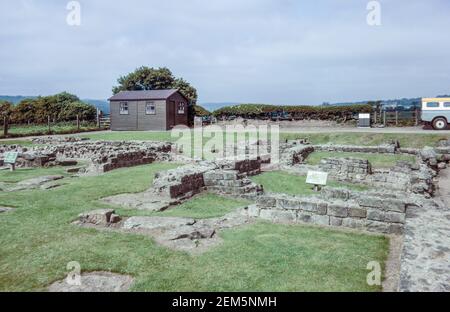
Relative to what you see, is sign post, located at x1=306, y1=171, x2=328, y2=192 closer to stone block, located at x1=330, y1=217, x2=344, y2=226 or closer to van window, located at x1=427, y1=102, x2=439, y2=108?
stone block, located at x1=330, y1=217, x2=344, y2=226

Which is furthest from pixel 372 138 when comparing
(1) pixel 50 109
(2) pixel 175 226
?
(1) pixel 50 109

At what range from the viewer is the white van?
97.0ft

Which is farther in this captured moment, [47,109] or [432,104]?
[47,109]

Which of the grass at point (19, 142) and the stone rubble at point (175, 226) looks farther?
the grass at point (19, 142)

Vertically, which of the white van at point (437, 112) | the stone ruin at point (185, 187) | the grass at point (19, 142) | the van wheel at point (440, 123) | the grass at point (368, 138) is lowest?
the stone ruin at point (185, 187)

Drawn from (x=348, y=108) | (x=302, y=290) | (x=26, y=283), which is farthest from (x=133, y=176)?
(x=348, y=108)

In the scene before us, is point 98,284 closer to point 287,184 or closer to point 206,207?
point 206,207

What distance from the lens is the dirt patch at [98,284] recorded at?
5254 millimetres

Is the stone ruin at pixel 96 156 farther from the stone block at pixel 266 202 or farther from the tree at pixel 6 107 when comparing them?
the tree at pixel 6 107

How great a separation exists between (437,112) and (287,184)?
69.9ft

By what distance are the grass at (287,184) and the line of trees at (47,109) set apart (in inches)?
1652

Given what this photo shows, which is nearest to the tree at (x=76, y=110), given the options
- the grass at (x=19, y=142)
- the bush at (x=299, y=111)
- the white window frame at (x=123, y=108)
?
the white window frame at (x=123, y=108)

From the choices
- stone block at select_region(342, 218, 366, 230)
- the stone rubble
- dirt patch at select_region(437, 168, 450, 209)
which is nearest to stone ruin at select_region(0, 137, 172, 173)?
the stone rubble

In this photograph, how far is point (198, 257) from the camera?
6461mm
